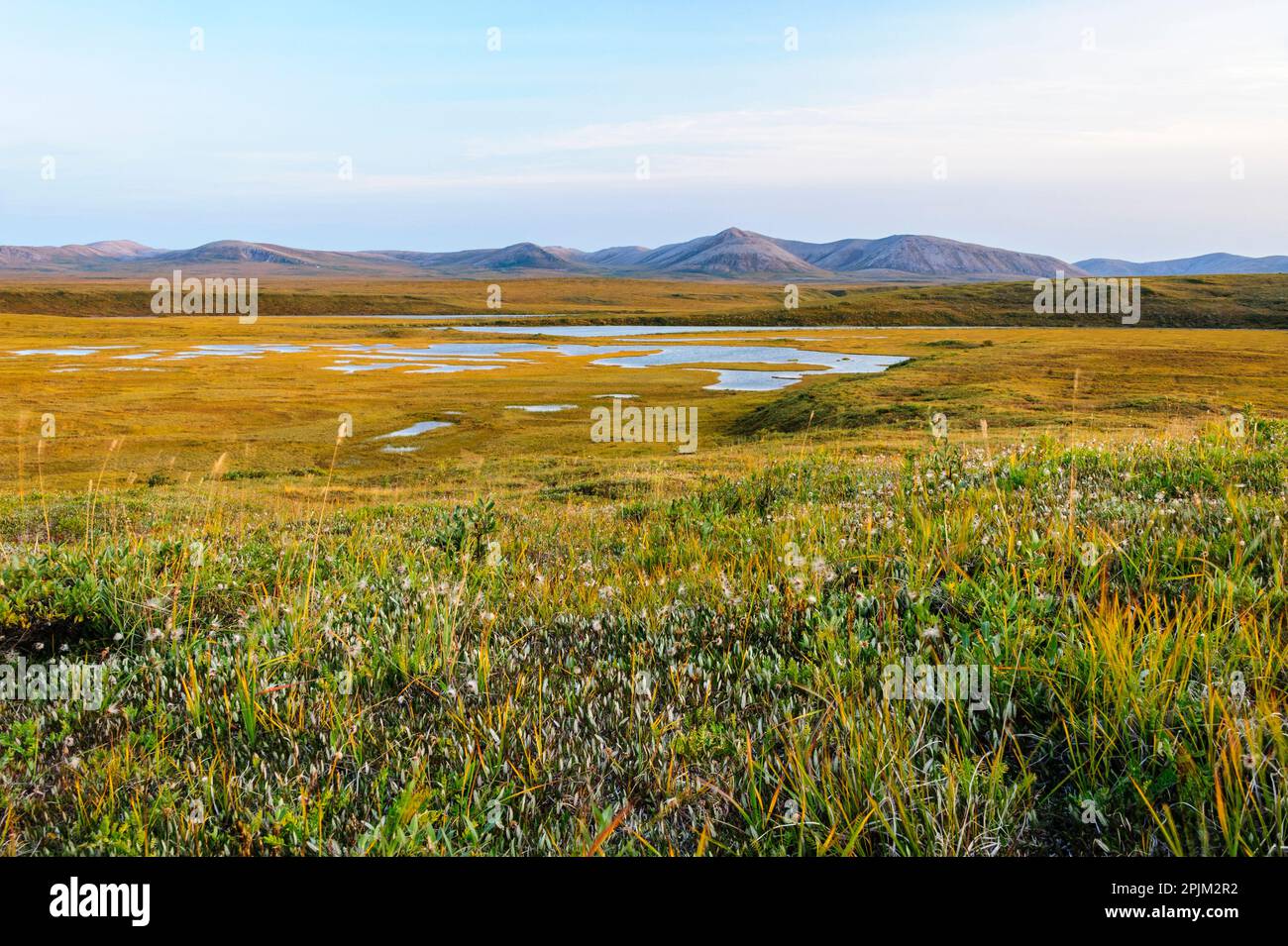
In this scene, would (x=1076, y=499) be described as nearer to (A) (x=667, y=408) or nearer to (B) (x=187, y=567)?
(B) (x=187, y=567)

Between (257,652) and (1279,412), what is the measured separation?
40.4 m

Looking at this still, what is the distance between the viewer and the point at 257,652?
4.50 metres

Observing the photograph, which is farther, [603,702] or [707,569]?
[707,569]

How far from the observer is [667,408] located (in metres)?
47.5

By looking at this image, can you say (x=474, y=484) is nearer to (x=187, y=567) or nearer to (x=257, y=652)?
(x=187, y=567)

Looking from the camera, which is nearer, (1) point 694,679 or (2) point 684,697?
(2) point 684,697

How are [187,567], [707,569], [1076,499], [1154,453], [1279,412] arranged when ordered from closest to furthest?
[707,569] < [187,567] < [1076,499] < [1154,453] < [1279,412]

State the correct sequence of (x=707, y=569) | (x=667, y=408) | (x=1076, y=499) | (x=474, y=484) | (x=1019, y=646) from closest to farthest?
1. (x=1019, y=646)
2. (x=707, y=569)
3. (x=1076, y=499)
4. (x=474, y=484)
5. (x=667, y=408)
